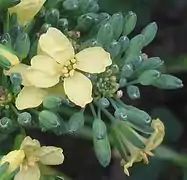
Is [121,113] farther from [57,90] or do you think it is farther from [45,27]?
[45,27]

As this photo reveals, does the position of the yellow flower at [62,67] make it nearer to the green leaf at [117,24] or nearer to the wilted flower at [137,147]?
the green leaf at [117,24]

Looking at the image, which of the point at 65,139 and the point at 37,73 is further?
the point at 65,139

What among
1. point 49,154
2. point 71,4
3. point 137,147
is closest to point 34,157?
point 49,154

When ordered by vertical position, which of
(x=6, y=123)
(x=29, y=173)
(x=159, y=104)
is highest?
(x=6, y=123)

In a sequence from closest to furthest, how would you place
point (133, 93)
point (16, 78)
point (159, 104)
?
1. point (16, 78)
2. point (133, 93)
3. point (159, 104)

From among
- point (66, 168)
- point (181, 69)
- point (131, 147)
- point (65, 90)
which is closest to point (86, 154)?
point (66, 168)

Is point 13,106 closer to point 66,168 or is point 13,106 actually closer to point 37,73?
point 37,73

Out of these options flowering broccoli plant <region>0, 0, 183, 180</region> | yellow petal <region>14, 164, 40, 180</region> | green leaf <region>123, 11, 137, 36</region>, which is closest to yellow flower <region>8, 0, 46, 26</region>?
flowering broccoli plant <region>0, 0, 183, 180</region>

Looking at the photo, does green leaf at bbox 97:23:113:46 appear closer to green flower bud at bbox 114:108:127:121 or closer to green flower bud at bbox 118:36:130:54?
green flower bud at bbox 118:36:130:54
